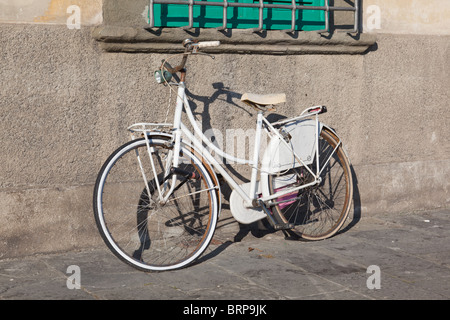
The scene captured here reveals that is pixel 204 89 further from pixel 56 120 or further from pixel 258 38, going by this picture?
pixel 56 120

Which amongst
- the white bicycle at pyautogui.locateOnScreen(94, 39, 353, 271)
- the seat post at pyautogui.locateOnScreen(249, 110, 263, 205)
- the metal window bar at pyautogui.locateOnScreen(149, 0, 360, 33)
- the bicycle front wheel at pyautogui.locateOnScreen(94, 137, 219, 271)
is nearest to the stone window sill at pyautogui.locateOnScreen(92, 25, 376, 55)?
the metal window bar at pyautogui.locateOnScreen(149, 0, 360, 33)

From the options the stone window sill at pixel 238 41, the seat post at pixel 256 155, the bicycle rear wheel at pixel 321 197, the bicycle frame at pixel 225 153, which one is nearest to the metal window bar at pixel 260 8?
the stone window sill at pixel 238 41

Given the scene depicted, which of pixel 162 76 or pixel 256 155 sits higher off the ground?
pixel 162 76

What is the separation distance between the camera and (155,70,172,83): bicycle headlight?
182 inches

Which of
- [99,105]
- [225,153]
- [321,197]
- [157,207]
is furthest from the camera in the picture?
[321,197]

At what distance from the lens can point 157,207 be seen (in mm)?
4789

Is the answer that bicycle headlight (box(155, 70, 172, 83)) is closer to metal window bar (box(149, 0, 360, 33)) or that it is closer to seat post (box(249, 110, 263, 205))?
metal window bar (box(149, 0, 360, 33))

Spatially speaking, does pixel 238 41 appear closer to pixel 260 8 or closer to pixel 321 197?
pixel 260 8

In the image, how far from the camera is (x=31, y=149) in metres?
4.76

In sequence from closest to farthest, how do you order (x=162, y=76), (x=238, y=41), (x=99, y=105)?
(x=162, y=76) < (x=99, y=105) < (x=238, y=41)

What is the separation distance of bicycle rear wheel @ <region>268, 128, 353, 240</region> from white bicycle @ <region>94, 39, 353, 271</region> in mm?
11

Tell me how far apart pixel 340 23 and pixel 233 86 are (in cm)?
120

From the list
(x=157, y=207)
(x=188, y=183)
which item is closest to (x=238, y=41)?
(x=188, y=183)

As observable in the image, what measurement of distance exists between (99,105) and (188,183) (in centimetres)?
90
